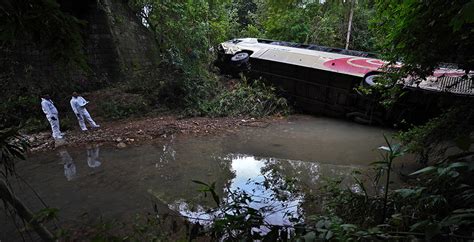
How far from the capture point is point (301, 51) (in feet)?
38.9

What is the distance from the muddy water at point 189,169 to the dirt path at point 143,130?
0.43 m

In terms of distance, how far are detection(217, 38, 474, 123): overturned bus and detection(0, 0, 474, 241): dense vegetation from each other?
773 mm

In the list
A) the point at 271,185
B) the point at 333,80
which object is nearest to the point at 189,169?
the point at 271,185

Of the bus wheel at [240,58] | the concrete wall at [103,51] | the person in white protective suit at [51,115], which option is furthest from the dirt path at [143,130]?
the bus wheel at [240,58]

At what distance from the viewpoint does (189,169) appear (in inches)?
265

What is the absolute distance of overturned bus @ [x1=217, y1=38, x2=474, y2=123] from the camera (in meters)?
8.07

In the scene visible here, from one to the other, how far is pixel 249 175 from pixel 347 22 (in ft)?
38.5

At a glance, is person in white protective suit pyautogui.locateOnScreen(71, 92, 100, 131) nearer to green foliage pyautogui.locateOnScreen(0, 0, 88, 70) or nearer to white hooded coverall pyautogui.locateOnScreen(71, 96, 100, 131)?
white hooded coverall pyautogui.locateOnScreen(71, 96, 100, 131)

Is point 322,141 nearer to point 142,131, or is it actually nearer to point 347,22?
point 142,131

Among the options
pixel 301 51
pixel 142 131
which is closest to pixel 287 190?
pixel 142 131

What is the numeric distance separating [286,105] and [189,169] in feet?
17.7

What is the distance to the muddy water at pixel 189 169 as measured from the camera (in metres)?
5.15

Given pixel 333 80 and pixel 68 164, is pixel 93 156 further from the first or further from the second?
pixel 333 80

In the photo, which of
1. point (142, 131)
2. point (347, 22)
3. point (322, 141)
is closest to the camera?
point (322, 141)
